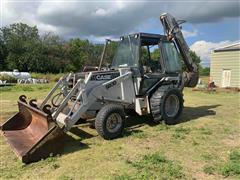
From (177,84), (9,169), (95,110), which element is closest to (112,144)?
(95,110)

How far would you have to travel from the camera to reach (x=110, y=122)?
617 centimetres

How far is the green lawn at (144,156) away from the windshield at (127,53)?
166 centimetres

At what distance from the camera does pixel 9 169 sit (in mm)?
4598

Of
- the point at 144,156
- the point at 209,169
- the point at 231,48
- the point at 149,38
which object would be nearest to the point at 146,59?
the point at 149,38

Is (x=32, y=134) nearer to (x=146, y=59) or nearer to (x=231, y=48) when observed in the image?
(x=146, y=59)

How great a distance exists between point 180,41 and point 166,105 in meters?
2.14

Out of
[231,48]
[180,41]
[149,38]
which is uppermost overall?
[149,38]

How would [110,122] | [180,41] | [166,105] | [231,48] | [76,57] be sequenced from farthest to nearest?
[76,57], [231,48], [180,41], [166,105], [110,122]

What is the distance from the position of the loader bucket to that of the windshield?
2.65 meters

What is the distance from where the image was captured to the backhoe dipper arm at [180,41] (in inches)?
329

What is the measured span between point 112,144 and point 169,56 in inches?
128

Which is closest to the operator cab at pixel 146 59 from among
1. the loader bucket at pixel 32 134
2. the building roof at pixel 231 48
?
the loader bucket at pixel 32 134

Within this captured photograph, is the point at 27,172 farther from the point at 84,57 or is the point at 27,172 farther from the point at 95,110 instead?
the point at 84,57

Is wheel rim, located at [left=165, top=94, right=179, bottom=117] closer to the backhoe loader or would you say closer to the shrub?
the backhoe loader
